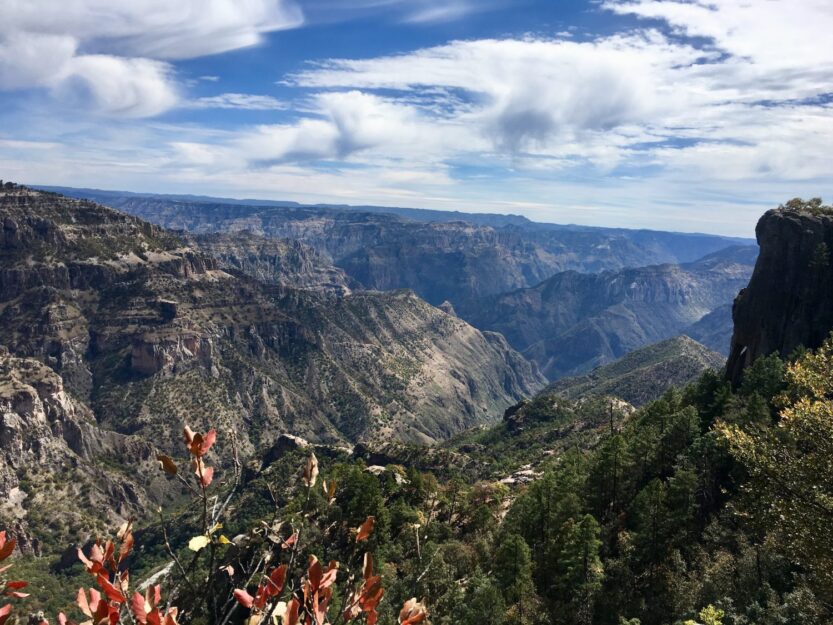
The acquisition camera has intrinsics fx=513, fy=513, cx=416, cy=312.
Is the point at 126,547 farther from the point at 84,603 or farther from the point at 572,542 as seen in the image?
the point at 572,542

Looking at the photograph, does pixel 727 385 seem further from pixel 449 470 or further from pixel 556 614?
pixel 449 470

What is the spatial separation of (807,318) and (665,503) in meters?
77.1

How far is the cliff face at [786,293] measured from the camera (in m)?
114

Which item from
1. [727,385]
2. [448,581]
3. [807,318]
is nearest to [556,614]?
[448,581]

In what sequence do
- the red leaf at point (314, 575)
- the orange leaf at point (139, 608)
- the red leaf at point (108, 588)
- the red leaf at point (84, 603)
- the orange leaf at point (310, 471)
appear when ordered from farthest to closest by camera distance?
the orange leaf at point (310, 471)
the red leaf at point (314, 575)
the red leaf at point (84, 603)
the red leaf at point (108, 588)
the orange leaf at point (139, 608)

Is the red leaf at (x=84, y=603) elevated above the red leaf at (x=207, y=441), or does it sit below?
below

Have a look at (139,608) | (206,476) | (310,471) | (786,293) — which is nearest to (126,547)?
(139,608)

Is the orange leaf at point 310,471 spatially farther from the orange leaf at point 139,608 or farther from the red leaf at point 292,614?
the orange leaf at point 139,608

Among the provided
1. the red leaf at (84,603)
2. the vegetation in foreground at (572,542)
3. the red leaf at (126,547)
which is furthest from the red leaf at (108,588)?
the red leaf at (126,547)

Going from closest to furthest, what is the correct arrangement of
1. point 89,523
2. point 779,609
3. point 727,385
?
point 779,609 < point 727,385 < point 89,523

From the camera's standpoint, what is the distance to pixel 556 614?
183 feet

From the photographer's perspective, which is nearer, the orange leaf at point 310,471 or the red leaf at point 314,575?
the red leaf at point 314,575

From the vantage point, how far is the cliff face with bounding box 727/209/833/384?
113625 mm

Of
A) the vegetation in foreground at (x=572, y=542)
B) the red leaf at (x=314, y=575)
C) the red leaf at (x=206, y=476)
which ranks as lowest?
the vegetation in foreground at (x=572, y=542)
